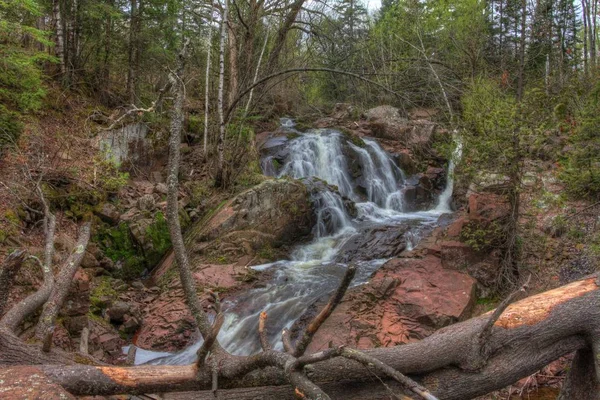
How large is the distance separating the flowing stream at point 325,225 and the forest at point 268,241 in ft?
0.20

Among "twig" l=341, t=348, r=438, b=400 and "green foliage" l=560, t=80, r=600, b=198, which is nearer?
"twig" l=341, t=348, r=438, b=400

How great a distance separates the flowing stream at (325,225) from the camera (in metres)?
6.43

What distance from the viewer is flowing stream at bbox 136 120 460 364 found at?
253 inches

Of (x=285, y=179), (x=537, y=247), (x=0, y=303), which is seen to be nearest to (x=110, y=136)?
(x=285, y=179)

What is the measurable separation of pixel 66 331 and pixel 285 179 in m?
5.86

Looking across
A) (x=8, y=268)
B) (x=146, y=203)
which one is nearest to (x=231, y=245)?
(x=146, y=203)

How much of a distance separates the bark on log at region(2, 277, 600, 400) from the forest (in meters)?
0.02

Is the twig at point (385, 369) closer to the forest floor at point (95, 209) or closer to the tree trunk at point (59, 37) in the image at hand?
the forest floor at point (95, 209)

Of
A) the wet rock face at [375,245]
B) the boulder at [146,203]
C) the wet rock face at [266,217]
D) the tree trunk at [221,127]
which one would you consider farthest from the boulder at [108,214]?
the wet rock face at [375,245]

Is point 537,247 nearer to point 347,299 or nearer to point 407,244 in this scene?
point 407,244

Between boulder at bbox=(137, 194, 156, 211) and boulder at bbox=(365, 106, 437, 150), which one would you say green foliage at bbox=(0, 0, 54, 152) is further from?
boulder at bbox=(365, 106, 437, 150)

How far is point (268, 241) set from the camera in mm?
8883

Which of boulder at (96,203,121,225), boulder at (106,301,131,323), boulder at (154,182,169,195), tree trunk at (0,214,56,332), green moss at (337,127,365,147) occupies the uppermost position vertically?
green moss at (337,127,365,147)

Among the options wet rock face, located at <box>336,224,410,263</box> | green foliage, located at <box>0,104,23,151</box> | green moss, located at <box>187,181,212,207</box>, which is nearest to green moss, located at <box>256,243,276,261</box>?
wet rock face, located at <box>336,224,410,263</box>
